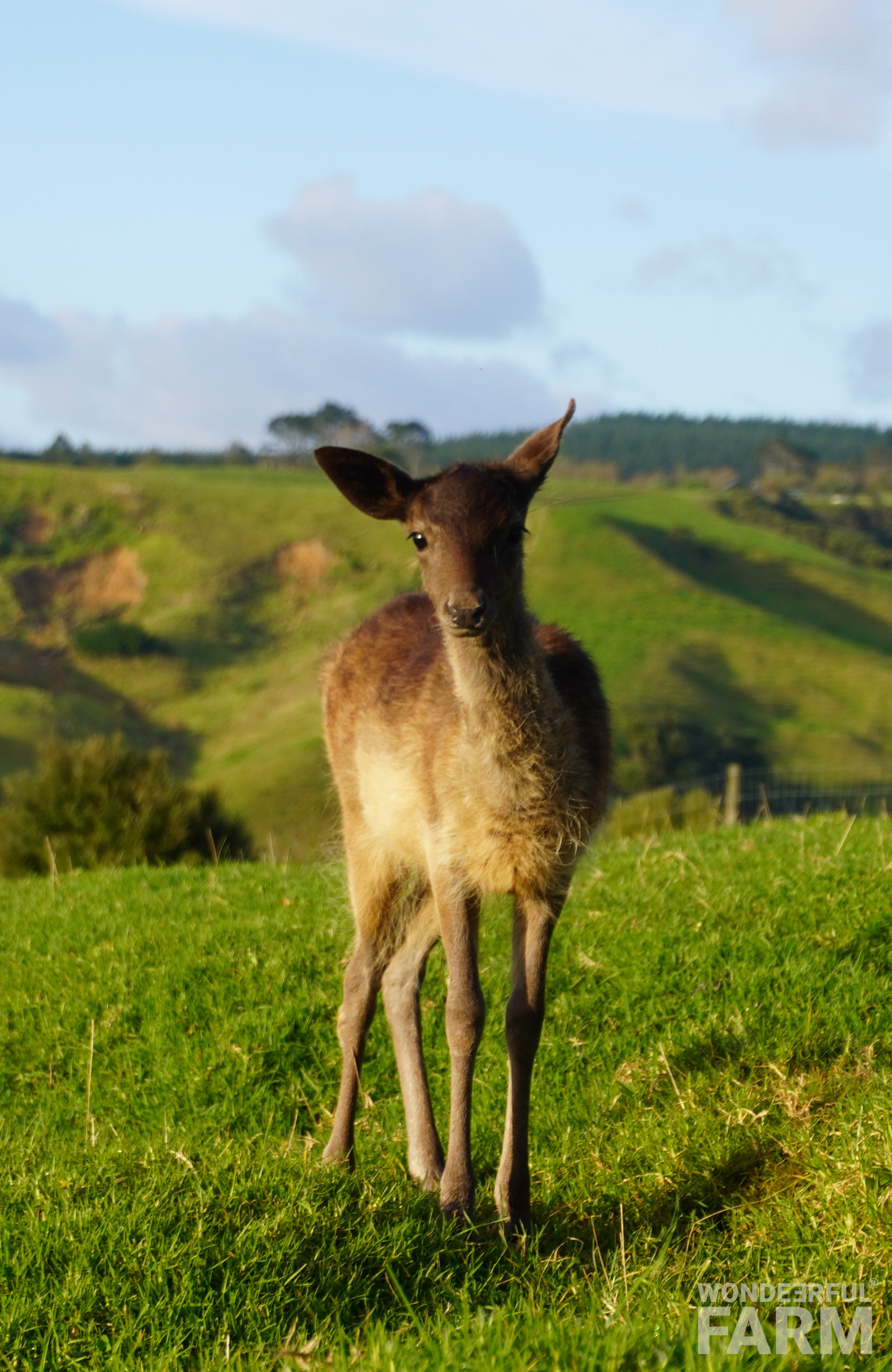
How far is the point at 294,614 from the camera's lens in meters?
92.1

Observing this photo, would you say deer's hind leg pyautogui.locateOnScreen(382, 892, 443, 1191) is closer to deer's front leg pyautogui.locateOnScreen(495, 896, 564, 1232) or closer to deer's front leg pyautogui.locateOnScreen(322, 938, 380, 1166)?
deer's front leg pyautogui.locateOnScreen(322, 938, 380, 1166)

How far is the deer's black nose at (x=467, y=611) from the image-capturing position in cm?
516

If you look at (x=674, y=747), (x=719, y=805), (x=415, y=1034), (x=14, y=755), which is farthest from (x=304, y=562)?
(x=415, y=1034)

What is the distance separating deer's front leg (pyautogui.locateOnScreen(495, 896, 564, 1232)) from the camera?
18.1 feet

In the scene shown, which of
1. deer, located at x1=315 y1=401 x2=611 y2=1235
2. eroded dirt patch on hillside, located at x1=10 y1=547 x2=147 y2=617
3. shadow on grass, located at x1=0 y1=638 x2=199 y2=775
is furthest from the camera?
eroded dirt patch on hillside, located at x1=10 y1=547 x2=147 y2=617

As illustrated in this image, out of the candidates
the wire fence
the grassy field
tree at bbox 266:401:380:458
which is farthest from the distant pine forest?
the grassy field

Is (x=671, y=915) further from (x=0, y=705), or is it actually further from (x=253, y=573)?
(x=253, y=573)

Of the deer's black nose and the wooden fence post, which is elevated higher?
the deer's black nose

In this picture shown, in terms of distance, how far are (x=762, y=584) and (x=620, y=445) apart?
3228 inches

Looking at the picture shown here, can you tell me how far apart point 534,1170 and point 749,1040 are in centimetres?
122

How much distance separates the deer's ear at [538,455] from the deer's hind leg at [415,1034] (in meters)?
2.24

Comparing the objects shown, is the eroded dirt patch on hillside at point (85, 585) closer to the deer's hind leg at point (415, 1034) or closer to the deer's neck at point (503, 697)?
the deer's hind leg at point (415, 1034)

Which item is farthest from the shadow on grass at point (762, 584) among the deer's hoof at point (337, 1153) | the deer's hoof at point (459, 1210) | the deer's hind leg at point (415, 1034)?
the deer's hoof at point (459, 1210)

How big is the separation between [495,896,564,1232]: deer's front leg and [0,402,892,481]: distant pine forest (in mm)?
93006
